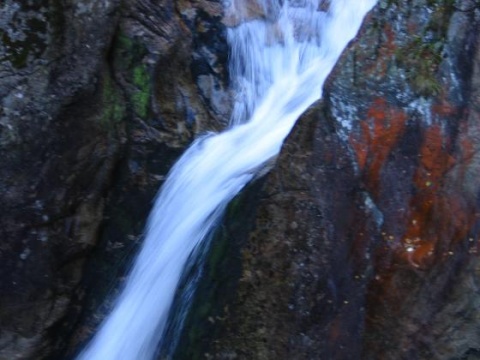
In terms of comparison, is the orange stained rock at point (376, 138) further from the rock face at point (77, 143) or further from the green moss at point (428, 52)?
the rock face at point (77, 143)

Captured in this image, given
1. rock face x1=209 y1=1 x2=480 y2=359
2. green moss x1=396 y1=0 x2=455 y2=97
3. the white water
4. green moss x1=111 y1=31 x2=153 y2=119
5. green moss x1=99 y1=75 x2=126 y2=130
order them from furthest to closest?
green moss x1=111 y1=31 x2=153 y2=119
green moss x1=99 y1=75 x2=126 y2=130
the white water
green moss x1=396 y1=0 x2=455 y2=97
rock face x1=209 y1=1 x2=480 y2=359

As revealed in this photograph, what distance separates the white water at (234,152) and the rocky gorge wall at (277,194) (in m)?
0.15

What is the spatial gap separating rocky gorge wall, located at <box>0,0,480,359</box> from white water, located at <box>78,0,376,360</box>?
0.15 meters

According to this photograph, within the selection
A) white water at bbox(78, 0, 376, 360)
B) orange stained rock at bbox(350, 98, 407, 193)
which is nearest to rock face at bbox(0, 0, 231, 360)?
white water at bbox(78, 0, 376, 360)

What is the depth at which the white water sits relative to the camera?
3.43m

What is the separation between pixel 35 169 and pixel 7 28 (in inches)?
28.8

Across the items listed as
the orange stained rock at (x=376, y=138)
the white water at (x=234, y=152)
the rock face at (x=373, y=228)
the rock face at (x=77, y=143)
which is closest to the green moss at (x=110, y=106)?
the rock face at (x=77, y=143)

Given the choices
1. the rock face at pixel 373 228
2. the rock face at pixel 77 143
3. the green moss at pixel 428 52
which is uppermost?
the rock face at pixel 77 143

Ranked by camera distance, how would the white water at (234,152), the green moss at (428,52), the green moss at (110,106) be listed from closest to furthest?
the green moss at (428,52) < the white water at (234,152) < the green moss at (110,106)

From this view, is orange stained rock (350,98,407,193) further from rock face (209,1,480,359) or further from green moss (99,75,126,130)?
green moss (99,75,126,130)

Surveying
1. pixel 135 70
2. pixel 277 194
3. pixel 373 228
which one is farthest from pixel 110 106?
pixel 373 228

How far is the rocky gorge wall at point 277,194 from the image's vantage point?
3053mm

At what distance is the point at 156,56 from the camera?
13.3ft

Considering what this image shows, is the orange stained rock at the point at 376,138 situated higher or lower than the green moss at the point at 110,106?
lower
